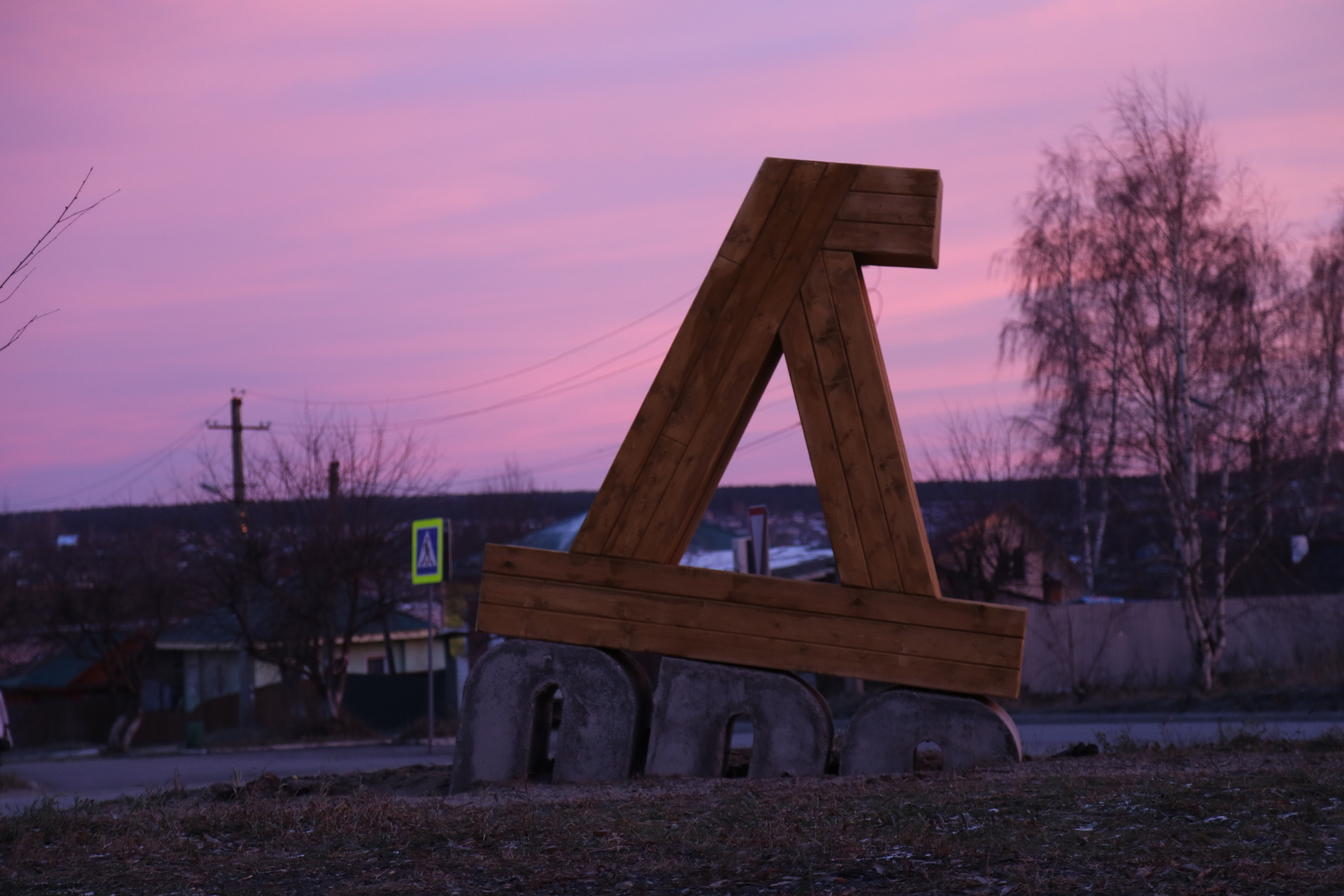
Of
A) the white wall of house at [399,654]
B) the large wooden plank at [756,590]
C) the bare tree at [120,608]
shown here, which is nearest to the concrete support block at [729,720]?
the large wooden plank at [756,590]

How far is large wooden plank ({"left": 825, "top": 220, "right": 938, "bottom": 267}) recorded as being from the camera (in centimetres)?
838

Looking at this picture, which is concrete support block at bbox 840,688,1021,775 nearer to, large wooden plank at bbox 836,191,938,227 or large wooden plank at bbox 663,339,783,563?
large wooden plank at bbox 663,339,783,563

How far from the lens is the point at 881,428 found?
27.5ft

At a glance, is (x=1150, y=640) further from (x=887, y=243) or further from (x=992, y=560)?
(x=887, y=243)

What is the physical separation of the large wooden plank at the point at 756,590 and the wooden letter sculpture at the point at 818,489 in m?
0.01

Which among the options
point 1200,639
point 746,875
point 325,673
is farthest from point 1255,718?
point 325,673

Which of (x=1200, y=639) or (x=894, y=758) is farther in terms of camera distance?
(x=1200, y=639)

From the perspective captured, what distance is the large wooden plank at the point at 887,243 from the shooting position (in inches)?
330

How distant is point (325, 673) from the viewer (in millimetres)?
25984

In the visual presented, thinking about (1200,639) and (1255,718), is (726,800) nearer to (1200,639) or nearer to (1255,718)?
(1255,718)

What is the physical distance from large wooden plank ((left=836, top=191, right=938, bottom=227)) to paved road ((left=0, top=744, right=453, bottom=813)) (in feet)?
23.7

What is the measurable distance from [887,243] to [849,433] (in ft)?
4.14

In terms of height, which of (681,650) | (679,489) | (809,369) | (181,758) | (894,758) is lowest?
(181,758)

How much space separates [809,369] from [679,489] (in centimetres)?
117
